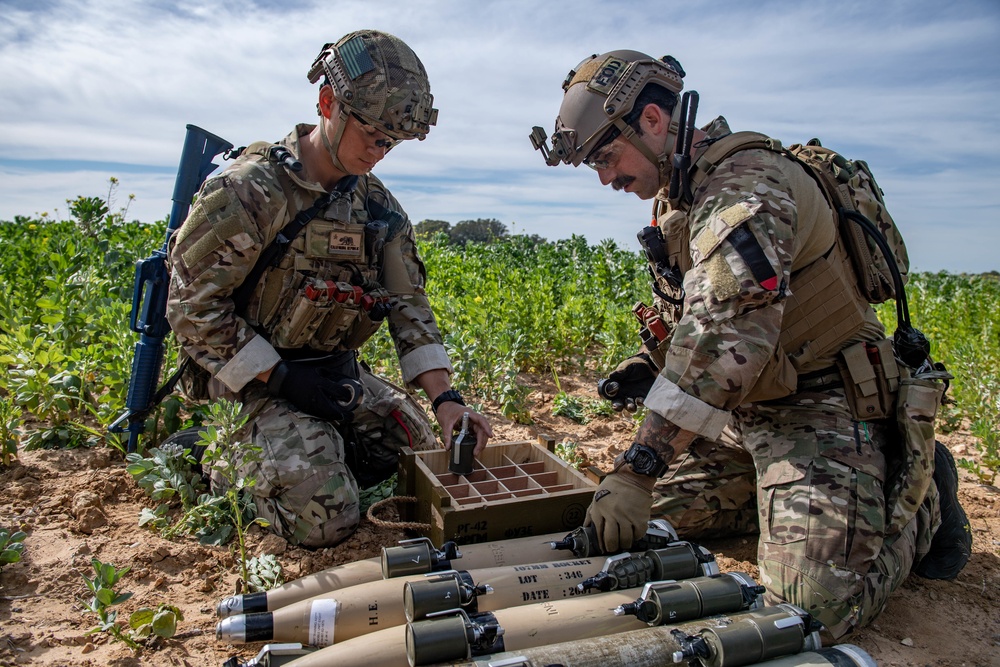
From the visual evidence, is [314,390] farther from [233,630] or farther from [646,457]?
[646,457]

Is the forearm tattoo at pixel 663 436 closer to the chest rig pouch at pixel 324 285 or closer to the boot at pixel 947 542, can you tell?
the boot at pixel 947 542

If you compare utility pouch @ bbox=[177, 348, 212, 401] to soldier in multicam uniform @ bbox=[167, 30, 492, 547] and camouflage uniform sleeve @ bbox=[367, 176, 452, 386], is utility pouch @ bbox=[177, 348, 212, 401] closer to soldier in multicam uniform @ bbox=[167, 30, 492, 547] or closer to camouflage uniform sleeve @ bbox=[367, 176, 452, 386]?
soldier in multicam uniform @ bbox=[167, 30, 492, 547]

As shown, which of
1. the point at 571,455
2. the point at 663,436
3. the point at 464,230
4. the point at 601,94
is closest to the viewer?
the point at 663,436

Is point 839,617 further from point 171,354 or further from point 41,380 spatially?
point 41,380

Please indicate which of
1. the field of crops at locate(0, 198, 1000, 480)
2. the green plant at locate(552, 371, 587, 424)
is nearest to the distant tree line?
the field of crops at locate(0, 198, 1000, 480)

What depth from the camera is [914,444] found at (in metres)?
3.09

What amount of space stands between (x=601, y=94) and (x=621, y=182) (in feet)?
1.42

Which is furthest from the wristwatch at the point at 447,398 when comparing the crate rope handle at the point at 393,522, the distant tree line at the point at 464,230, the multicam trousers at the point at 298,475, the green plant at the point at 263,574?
the distant tree line at the point at 464,230

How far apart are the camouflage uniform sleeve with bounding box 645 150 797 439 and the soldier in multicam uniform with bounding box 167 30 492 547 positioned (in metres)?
1.20

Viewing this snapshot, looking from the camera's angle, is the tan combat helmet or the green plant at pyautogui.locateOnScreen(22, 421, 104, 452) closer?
the tan combat helmet

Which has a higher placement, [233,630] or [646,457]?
[646,457]

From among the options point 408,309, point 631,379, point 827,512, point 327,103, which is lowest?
point 827,512

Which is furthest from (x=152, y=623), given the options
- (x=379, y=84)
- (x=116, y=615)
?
(x=379, y=84)

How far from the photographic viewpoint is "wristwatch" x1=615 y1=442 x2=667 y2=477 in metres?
2.83
